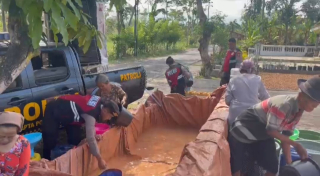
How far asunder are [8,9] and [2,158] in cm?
113

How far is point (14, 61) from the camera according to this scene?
2039 mm

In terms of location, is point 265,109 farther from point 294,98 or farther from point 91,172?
point 91,172

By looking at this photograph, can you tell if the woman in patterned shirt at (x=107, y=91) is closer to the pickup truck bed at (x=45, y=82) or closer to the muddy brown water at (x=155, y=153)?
the pickup truck bed at (x=45, y=82)

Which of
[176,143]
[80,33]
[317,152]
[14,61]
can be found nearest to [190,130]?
[176,143]

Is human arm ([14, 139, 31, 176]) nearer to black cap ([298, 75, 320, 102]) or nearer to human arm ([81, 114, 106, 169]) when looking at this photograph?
human arm ([81, 114, 106, 169])

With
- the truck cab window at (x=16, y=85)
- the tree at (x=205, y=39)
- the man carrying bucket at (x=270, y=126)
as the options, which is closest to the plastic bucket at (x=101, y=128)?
the truck cab window at (x=16, y=85)

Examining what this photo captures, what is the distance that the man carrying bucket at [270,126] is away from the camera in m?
2.63

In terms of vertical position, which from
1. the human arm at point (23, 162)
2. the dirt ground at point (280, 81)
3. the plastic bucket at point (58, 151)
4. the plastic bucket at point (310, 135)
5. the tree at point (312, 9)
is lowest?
the dirt ground at point (280, 81)

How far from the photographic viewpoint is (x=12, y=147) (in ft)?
7.50

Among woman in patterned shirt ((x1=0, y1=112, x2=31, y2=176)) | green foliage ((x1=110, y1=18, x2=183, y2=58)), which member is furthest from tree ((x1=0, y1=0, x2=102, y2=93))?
green foliage ((x1=110, y1=18, x2=183, y2=58))

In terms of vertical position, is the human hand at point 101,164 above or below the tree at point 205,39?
below

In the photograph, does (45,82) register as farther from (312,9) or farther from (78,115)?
(312,9)

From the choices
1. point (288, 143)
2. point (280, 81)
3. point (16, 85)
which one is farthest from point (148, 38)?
point (288, 143)

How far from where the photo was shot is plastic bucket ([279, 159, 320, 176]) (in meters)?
2.80
